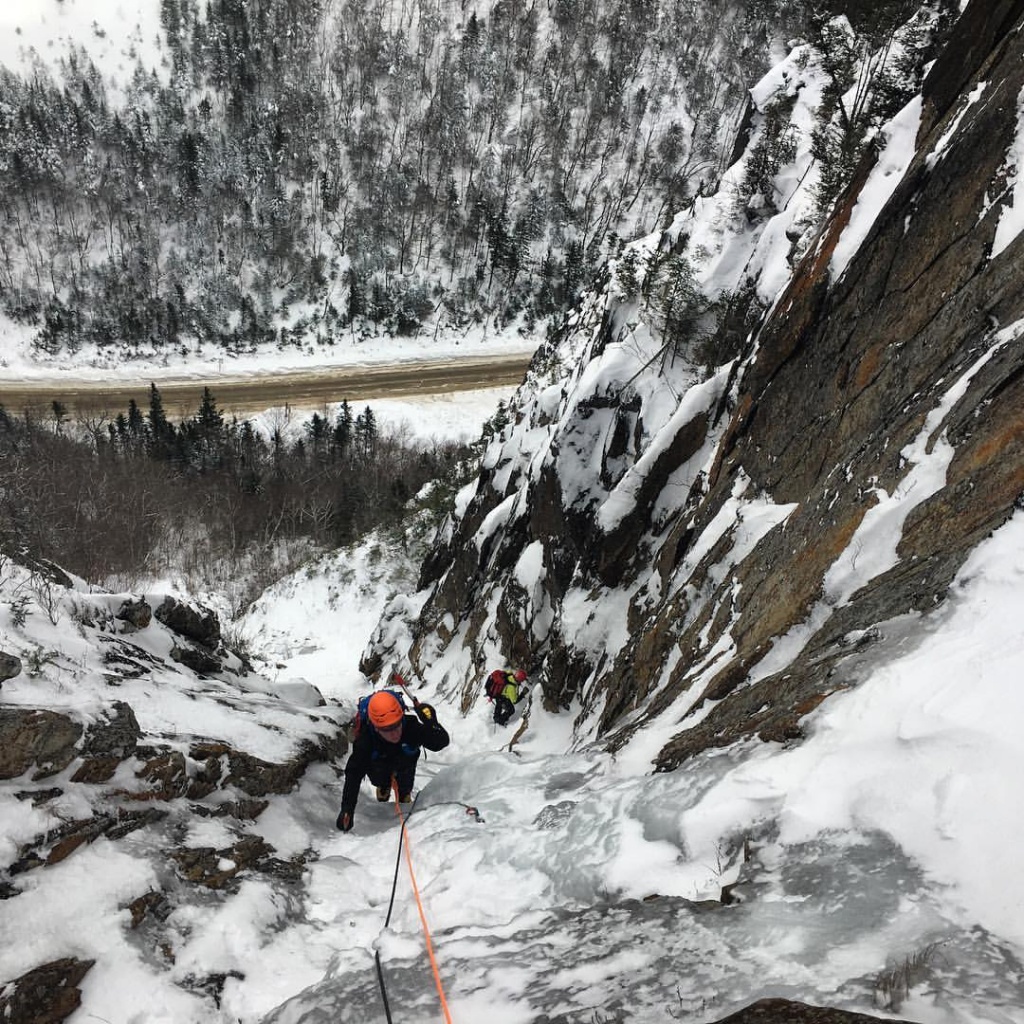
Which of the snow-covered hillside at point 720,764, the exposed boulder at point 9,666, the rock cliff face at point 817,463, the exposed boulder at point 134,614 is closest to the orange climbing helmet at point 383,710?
the snow-covered hillside at point 720,764

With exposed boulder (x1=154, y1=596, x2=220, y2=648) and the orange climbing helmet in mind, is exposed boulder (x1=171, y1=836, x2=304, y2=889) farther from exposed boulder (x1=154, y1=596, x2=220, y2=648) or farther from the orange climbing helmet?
exposed boulder (x1=154, y1=596, x2=220, y2=648)

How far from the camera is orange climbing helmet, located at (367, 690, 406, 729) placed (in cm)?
548

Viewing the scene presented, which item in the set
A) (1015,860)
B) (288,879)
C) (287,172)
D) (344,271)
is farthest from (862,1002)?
(287,172)

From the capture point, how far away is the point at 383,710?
5.48 meters

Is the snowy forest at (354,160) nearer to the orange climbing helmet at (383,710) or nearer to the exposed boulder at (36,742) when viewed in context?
the orange climbing helmet at (383,710)

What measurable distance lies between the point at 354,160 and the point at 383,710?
76.5 meters

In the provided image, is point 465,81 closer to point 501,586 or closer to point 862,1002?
point 501,586

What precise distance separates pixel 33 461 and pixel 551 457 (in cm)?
3748

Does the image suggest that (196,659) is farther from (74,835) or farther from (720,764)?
(720,764)

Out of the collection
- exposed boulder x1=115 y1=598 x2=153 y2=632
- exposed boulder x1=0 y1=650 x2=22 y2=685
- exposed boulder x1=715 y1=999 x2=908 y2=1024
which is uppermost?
exposed boulder x1=715 y1=999 x2=908 y2=1024

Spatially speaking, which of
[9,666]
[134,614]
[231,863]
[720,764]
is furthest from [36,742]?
[720,764]

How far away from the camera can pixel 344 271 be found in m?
60.6

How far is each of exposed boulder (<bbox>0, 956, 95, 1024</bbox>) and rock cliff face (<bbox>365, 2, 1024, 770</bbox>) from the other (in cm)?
372

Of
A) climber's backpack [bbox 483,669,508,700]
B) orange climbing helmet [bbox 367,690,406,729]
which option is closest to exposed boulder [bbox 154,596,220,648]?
climber's backpack [bbox 483,669,508,700]
